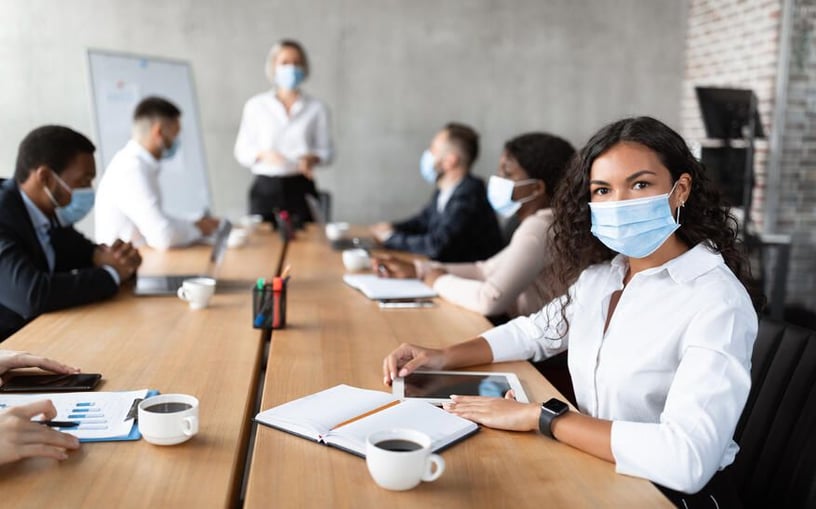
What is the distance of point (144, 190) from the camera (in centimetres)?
305

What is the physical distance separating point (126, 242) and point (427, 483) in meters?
1.81

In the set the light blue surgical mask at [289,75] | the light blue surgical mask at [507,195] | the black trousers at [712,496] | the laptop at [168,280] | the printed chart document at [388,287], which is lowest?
the black trousers at [712,496]

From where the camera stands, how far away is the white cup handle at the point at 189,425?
1.23 m

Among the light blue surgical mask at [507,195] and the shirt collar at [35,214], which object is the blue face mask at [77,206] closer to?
the shirt collar at [35,214]

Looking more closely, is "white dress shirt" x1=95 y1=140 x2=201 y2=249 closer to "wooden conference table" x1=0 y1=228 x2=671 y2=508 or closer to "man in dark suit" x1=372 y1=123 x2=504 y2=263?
"wooden conference table" x1=0 y1=228 x2=671 y2=508

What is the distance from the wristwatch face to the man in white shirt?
1892mm

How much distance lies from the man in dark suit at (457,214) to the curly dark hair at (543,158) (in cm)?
74

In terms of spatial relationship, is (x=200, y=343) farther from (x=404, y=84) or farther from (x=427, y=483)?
(x=404, y=84)

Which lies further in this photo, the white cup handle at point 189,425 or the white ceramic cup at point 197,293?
the white ceramic cup at point 197,293

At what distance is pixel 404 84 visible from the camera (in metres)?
5.87

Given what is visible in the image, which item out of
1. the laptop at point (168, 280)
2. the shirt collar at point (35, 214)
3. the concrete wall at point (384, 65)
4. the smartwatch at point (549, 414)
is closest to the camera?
the smartwatch at point (549, 414)

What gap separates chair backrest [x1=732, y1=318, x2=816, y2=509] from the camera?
145 cm

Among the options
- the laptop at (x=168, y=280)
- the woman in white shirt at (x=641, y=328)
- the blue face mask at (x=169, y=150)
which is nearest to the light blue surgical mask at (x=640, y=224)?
the woman in white shirt at (x=641, y=328)

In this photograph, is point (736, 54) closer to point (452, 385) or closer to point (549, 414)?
point (452, 385)
